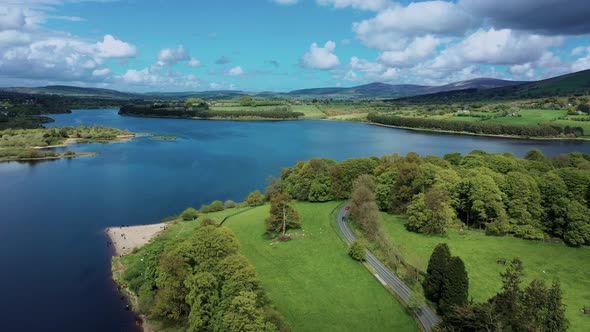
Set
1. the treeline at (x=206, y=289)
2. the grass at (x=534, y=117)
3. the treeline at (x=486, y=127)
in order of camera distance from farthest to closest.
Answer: the grass at (x=534, y=117) < the treeline at (x=486, y=127) < the treeline at (x=206, y=289)

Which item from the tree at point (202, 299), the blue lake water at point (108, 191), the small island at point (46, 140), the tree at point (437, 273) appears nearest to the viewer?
the tree at point (202, 299)

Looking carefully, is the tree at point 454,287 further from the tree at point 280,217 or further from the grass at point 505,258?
the tree at point 280,217

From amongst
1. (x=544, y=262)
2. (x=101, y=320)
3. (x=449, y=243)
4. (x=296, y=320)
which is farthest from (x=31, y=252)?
(x=544, y=262)

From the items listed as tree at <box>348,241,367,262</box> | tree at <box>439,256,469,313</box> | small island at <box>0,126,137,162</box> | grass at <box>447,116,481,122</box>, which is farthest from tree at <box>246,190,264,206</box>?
grass at <box>447,116,481,122</box>

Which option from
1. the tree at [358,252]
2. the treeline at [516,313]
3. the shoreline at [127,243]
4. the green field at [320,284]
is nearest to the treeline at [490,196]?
the tree at [358,252]

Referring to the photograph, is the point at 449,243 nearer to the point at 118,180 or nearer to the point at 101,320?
the point at 101,320

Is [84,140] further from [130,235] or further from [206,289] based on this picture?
[206,289]
